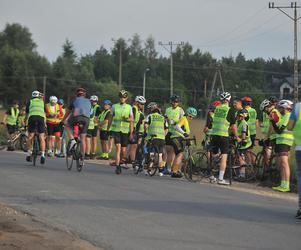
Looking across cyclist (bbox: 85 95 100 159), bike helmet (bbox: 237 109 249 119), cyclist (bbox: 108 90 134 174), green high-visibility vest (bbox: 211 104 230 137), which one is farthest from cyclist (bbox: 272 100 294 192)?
cyclist (bbox: 85 95 100 159)

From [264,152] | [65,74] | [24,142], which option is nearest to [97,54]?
[65,74]

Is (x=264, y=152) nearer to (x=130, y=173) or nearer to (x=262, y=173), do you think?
(x=262, y=173)

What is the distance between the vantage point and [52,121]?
2220 centimetres

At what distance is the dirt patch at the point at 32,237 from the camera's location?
782 centimetres

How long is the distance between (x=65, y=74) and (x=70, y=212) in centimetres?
9104

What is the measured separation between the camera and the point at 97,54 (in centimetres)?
13950

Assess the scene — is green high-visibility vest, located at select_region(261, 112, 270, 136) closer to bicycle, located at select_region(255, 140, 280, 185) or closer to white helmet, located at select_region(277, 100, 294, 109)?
bicycle, located at select_region(255, 140, 280, 185)

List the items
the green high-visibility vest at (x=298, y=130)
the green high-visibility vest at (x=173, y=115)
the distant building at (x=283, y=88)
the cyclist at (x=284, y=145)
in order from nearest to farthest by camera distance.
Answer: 1. the green high-visibility vest at (x=298, y=130)
2. the cyclist at (x=284, y=145)
3. the green high-visibility vest at (x=173, y=115)
4. the distant building at (x=283, y=88)

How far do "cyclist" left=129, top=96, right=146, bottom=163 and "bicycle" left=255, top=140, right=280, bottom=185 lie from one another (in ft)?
11.9

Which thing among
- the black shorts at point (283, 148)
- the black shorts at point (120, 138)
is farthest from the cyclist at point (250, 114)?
the black shorts at point (120, 138)

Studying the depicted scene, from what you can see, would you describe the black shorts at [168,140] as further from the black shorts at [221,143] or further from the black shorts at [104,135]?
the black shorts at [104,135]

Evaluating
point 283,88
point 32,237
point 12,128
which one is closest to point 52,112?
point 12,128

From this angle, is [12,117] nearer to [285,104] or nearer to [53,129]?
[53,129]

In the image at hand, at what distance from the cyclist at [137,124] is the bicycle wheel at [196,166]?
2.63 m
